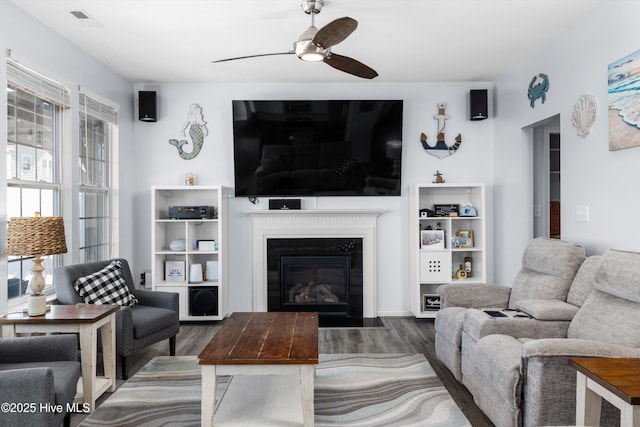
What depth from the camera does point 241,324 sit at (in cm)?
321

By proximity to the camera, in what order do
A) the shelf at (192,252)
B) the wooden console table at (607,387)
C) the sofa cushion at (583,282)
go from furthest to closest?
the shelf at (192,252)
the sofa cushion at (583,282)
the wooden console table at (607,387)

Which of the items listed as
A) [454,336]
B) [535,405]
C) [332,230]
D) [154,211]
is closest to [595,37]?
[454,336]

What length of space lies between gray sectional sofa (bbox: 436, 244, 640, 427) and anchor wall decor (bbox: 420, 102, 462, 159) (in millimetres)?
2496

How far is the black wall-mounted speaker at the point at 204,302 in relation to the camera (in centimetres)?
495

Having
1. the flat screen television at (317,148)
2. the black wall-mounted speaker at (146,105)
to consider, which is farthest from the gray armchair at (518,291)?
the black wall-mounted speaker at (146,105)

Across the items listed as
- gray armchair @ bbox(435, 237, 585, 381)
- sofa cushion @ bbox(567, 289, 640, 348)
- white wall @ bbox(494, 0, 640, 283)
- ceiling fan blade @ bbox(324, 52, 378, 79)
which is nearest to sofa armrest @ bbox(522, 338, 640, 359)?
sofa cushion @ bbox(567, 289, 640, 348)

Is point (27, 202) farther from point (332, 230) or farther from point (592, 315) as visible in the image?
point (592, 315)

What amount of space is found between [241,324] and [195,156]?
8.79 feet

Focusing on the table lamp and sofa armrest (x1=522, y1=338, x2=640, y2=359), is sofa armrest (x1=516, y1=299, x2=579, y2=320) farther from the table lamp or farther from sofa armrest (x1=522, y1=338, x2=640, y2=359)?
the table lamp

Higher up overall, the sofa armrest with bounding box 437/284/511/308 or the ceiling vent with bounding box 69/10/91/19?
the ceiling vent with bounding box 69/10/91/19

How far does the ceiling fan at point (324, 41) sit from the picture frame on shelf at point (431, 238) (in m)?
2.27

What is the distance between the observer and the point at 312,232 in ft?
16.9

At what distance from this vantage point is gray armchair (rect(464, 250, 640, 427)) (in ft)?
7.17

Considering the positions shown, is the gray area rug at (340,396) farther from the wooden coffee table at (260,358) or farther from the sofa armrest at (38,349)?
the sofa armrest at (38,349)
